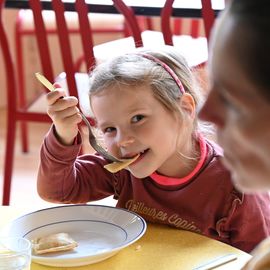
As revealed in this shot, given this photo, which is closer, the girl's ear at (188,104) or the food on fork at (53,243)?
the food on fork at (53,243)

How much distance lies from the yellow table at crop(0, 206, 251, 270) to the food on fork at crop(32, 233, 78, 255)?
39 millimetres

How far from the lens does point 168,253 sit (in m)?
1.06

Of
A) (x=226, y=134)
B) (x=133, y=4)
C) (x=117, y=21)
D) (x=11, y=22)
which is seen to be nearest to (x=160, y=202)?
(x=226, y=134)

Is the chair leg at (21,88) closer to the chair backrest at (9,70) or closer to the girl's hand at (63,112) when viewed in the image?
the chair backrest at (9,70)

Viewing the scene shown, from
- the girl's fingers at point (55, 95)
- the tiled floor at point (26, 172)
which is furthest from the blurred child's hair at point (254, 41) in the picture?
the tiled floor at point (26, 172)

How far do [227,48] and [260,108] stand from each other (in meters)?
0.06

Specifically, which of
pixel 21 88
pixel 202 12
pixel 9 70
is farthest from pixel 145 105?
pixel 21 88

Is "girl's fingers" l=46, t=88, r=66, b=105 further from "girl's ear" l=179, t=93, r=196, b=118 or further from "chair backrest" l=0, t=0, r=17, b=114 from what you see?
"chair backrest" l=0, t=0, r=17, b=114

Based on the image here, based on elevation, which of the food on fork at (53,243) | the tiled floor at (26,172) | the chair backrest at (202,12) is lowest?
the tiled floor at (26,172)

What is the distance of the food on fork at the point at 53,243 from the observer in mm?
1064

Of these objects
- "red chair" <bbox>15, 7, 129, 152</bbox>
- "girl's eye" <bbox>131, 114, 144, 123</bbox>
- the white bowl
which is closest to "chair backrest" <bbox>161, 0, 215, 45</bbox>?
"girl's eye" <bbox>131, 114, 144, 123</bbox>

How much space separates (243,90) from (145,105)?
670mm

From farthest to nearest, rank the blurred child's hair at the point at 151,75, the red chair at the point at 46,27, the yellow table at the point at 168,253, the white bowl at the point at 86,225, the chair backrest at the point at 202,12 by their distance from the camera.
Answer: the red chair at the point at 46,27 → the chair backrest at the point at 202,12 → the blurred child's hair at the point at 151,75 → the white bowl at the point at 86,225 → the yellow table at the point at 168,253

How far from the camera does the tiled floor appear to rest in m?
2.75
